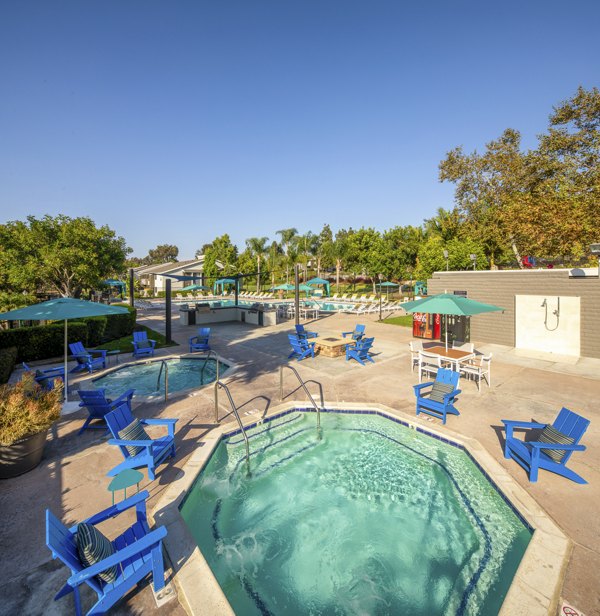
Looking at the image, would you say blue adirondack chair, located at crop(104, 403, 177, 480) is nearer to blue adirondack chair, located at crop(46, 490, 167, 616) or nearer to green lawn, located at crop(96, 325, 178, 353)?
blue adirondack chair, located at crop(46, 490, 167, 616)

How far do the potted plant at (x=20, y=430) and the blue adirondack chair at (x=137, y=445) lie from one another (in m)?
1.07

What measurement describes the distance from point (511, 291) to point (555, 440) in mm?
11708

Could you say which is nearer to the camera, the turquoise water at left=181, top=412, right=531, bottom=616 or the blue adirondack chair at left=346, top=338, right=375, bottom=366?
the turquoise water at left=181, top=412, right=531, bottom=616

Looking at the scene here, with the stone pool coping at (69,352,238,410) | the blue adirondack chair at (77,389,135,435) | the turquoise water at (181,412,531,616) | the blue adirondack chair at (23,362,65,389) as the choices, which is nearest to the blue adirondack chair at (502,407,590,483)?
the turquoise water at (181,412,531,616)

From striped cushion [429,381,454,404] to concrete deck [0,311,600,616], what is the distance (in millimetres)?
554

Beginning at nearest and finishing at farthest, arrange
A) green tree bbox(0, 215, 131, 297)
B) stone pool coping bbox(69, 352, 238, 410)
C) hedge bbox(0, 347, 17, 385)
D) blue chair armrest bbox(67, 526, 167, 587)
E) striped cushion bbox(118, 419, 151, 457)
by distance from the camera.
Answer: blue chair armrest bbox(67, 526, 167, 587) < striped cushion bbox(118, 419, 151, 457) < stone pool coping bbox(69, 352, 238, 410) < hedge bbox(0, 347, 17, 385) < green tree bbox(0, 215, 131, 297)

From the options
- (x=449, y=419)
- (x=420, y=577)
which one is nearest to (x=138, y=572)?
(x=420, y=577)

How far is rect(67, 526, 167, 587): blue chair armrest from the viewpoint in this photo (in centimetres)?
288

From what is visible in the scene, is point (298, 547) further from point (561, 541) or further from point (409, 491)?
point (561, 541)

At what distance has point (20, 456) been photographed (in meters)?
5.40

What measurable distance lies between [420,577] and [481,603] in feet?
2.16

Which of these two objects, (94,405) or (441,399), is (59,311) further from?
(441,399)

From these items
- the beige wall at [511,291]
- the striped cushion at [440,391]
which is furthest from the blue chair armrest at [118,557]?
the beige wall at [511,291]

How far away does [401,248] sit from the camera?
49.3 m
